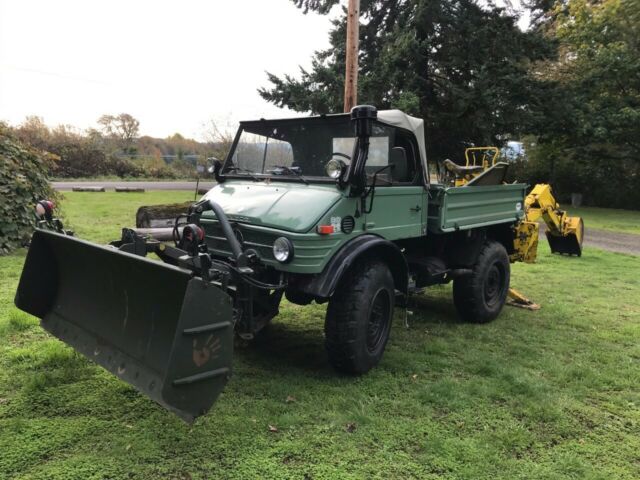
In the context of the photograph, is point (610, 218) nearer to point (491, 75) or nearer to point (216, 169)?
point (491, 75)

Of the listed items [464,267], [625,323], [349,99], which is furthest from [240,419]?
[349,99]

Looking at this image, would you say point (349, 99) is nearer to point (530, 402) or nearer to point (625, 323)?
point (625, 323)

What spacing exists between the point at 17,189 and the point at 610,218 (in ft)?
59.0

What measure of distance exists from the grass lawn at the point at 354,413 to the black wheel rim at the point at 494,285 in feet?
1.74

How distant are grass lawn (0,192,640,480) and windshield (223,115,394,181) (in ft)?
5.42

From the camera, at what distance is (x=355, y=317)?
3.80 m

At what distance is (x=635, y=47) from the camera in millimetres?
18797

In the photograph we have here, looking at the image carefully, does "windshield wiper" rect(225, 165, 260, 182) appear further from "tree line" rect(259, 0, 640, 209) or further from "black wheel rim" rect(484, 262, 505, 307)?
"tree line" rect(259, 0, 640, 209)

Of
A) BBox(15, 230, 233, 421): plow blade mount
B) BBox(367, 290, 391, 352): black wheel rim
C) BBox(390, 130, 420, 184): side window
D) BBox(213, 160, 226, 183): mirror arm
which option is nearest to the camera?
BBox(15, 230, 233, 421): plow blade mount

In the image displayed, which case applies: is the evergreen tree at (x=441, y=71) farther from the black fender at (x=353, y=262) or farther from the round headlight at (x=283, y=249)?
the round headlight at (x=283, y=249)

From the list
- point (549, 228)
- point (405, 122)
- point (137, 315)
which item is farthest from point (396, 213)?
point (549, 228)

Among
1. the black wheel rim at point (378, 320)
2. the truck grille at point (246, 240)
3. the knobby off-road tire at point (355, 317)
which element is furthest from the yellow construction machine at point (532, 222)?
the truck grille at point (246, 240)

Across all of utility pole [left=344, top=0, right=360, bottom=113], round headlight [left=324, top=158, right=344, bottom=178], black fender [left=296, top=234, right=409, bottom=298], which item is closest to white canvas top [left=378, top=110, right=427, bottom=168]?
round headlight [left=324, top=158, right=344, bottom=178]

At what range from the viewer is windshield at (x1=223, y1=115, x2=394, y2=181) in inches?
172
